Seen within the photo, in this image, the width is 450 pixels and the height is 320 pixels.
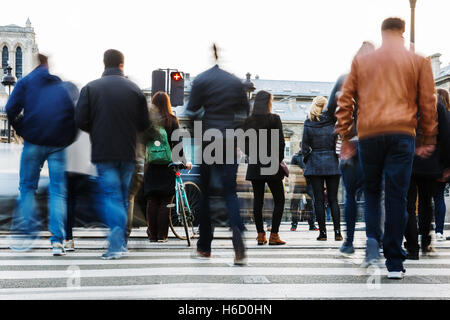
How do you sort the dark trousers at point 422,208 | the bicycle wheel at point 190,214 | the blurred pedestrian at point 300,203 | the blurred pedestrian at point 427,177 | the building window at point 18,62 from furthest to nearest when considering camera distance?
the building window at point 18,62 → the blurred pedestrian at point 300,203 → the bicycle wheel at point 190,214 → the blurred pedestrian at point 427,177 → the dark trousers at point 422,208

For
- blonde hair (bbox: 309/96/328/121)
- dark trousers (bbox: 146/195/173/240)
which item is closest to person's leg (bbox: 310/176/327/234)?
blonde hair (bbox: 309/96/328/121)

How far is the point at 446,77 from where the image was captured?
54438 mm

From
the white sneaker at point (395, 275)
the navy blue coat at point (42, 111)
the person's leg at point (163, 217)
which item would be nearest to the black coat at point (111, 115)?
the navy blue coat at point (42, 111)

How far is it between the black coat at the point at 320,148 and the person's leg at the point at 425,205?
1.59 m

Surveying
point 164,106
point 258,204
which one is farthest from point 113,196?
point 258,204

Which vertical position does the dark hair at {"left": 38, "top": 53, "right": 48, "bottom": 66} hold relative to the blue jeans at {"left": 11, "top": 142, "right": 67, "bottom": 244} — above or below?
above

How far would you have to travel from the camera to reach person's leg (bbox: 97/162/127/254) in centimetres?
552

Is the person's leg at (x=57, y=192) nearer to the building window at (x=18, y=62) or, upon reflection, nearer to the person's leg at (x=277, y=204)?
the person's leg at (x=277, y=204)

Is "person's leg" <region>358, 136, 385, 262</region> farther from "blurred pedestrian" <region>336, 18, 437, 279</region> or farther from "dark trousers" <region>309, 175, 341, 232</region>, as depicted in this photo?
"dark trousers" <region>309, 175, 341, 232</region>

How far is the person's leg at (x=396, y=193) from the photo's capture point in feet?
14.5

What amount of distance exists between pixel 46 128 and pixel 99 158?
2.86 feet
